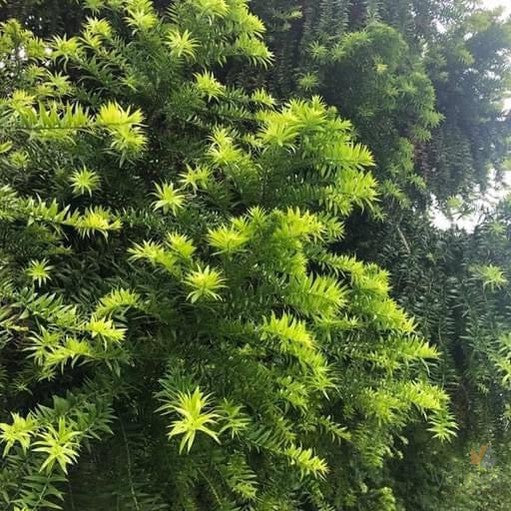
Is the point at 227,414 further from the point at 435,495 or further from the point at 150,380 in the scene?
the point at 435,495

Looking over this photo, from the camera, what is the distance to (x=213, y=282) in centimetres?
56

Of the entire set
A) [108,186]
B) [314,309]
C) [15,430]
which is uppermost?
[108,186]

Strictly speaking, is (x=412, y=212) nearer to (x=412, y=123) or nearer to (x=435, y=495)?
(x=412, y=123)

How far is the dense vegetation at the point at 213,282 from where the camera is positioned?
59cm

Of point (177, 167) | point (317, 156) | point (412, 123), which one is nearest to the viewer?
point (317, 156)

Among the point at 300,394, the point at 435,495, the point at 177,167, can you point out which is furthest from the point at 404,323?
the point at 435,495

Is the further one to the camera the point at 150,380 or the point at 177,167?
the point at 177,167

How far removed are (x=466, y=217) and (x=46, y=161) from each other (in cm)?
96

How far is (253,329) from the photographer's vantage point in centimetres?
59

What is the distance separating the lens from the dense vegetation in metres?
0.59

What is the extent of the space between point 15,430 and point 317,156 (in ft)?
1.39

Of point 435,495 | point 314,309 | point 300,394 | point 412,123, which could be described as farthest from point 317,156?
point 435,495

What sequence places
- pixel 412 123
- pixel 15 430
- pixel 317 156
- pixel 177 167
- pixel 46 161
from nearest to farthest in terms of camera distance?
1. pixel 15 430
2. pixel 317 156
3. pixel 46 161
4. pixel 177 167
5. pixel 412 123

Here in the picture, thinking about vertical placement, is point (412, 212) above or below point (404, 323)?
above
